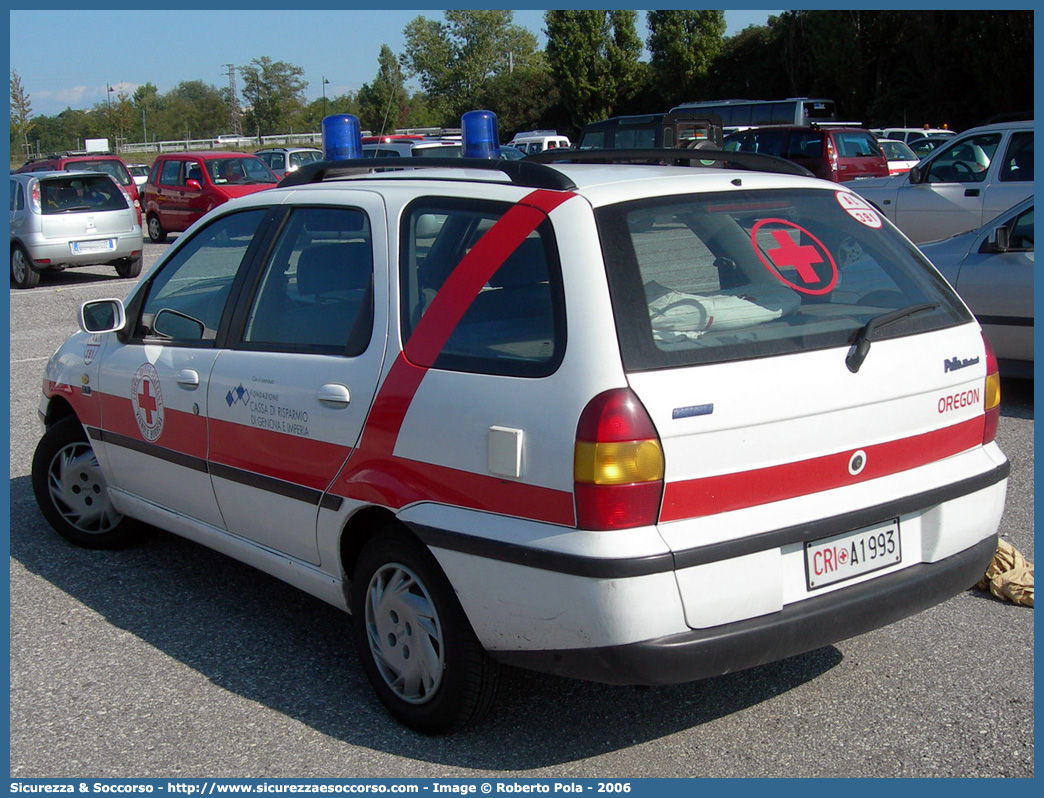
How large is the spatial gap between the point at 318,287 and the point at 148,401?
1.05 metres

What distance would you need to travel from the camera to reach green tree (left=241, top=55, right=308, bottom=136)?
301 feet

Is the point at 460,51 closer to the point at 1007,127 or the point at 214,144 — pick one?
the point at 214,144

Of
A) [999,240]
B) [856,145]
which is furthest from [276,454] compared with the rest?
[856,145]

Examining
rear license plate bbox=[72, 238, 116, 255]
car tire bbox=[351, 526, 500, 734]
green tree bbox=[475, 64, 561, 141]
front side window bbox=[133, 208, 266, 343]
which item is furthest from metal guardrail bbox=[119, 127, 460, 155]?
car tire bbox=[351, 526, 500, 734]

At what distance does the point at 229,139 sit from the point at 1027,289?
86.5 metres

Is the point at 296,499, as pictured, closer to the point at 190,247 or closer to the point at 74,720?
the point at 74,720

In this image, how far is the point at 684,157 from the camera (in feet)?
13.2

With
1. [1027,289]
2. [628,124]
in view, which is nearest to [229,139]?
[628,124]

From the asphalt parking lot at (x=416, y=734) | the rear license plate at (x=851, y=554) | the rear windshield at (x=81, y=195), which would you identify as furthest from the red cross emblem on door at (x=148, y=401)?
the rear windshield at (x=81, y=195)

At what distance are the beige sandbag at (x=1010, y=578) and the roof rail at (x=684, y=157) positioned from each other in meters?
1.70

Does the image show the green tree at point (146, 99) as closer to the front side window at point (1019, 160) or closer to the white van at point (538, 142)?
the white van at point (538, 142)

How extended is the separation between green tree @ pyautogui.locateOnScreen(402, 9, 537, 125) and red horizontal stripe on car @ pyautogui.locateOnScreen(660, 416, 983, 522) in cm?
9568

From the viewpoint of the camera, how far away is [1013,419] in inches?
284

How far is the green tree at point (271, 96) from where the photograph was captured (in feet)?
301
